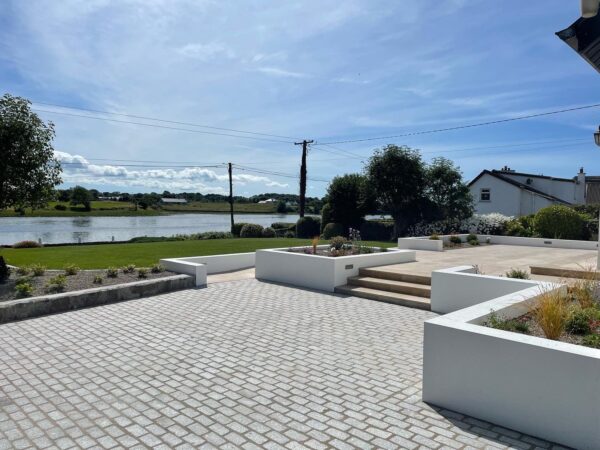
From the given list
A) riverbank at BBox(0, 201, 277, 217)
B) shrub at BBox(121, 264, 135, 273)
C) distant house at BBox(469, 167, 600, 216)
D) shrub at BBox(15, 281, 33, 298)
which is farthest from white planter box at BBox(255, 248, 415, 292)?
riverbank at BBox(0, 201, 277, 217)

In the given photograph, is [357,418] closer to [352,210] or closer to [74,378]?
[74,378]

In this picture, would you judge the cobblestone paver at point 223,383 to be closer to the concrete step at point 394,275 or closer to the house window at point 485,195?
the concrete step at point 394,275

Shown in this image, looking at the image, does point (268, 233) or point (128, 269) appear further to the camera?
point (268, 233)

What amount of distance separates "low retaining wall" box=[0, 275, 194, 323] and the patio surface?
4.60m

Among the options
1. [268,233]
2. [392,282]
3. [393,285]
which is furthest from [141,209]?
[393,285]

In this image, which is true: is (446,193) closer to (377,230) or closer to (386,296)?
(377,230)

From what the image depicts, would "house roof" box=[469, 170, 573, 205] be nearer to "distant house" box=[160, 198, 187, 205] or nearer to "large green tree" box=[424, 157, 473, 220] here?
"large green tree" box=[424, 157, 473, 220]

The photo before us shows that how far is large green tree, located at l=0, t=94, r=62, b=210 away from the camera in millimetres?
8336

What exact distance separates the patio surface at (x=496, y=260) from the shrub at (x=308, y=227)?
16.0m

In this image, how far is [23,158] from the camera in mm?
8516

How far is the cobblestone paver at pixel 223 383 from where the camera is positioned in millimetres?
3260

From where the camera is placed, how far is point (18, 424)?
341 centimetres

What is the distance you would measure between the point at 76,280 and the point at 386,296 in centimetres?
603

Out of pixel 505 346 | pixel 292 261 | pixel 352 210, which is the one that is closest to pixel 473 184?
pixel 352 210
